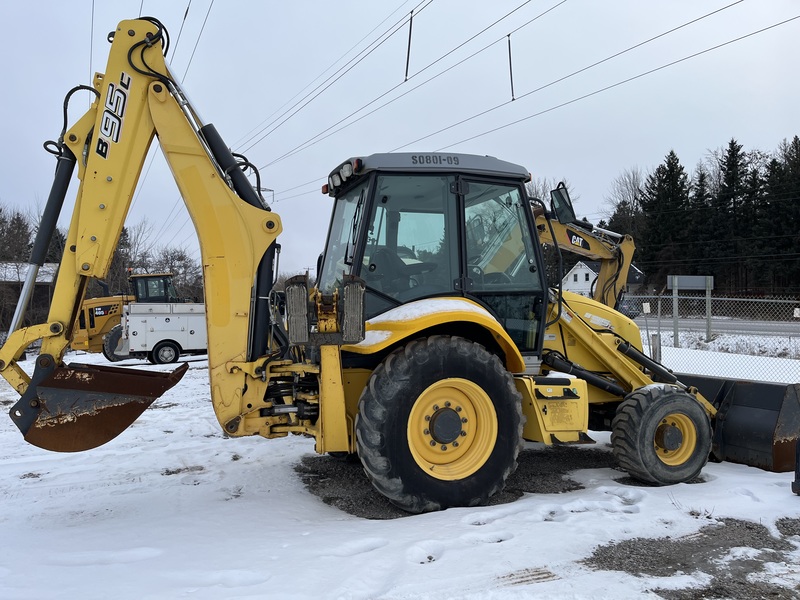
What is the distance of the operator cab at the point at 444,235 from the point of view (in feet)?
15.0

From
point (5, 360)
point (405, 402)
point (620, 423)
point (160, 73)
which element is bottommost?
point (620, 423)

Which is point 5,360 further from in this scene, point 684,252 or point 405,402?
point 684,252

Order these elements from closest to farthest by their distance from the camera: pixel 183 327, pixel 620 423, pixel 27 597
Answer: pixel 27 597, pixel 620 423, pixel 183 327

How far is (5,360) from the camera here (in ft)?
13.1

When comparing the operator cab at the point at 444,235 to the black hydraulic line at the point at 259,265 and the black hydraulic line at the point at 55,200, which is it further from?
the black hydraulic line at the point at 55,200

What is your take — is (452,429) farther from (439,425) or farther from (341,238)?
(341,238)

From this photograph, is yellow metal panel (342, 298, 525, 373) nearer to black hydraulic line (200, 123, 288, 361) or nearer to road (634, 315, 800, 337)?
black hydraulic line (200, 123, 288, 361)

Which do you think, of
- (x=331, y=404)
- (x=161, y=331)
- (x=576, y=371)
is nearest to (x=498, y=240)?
(x=576, y=371)

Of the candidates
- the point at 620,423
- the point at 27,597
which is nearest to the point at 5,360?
the point at 27,597

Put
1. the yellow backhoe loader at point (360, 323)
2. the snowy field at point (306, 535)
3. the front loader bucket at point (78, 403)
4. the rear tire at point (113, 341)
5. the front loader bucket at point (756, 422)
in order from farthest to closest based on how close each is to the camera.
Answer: the rear tire at point (113, 341), the front loader bucket at point (756, 422), the yellow backhoe loader at point (360, 323), the front loader bucket at point (78, 403), the snowy field at point (306, 535)

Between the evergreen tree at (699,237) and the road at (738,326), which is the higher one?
the evergreen tree at (699,237)

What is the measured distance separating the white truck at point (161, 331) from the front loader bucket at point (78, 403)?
13.6 m

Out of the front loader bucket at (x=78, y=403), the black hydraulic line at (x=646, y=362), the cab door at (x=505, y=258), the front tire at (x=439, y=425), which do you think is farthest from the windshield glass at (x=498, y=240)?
the front loader bucket at (x=78, y=403)

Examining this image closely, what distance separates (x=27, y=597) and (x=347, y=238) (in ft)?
10.2
